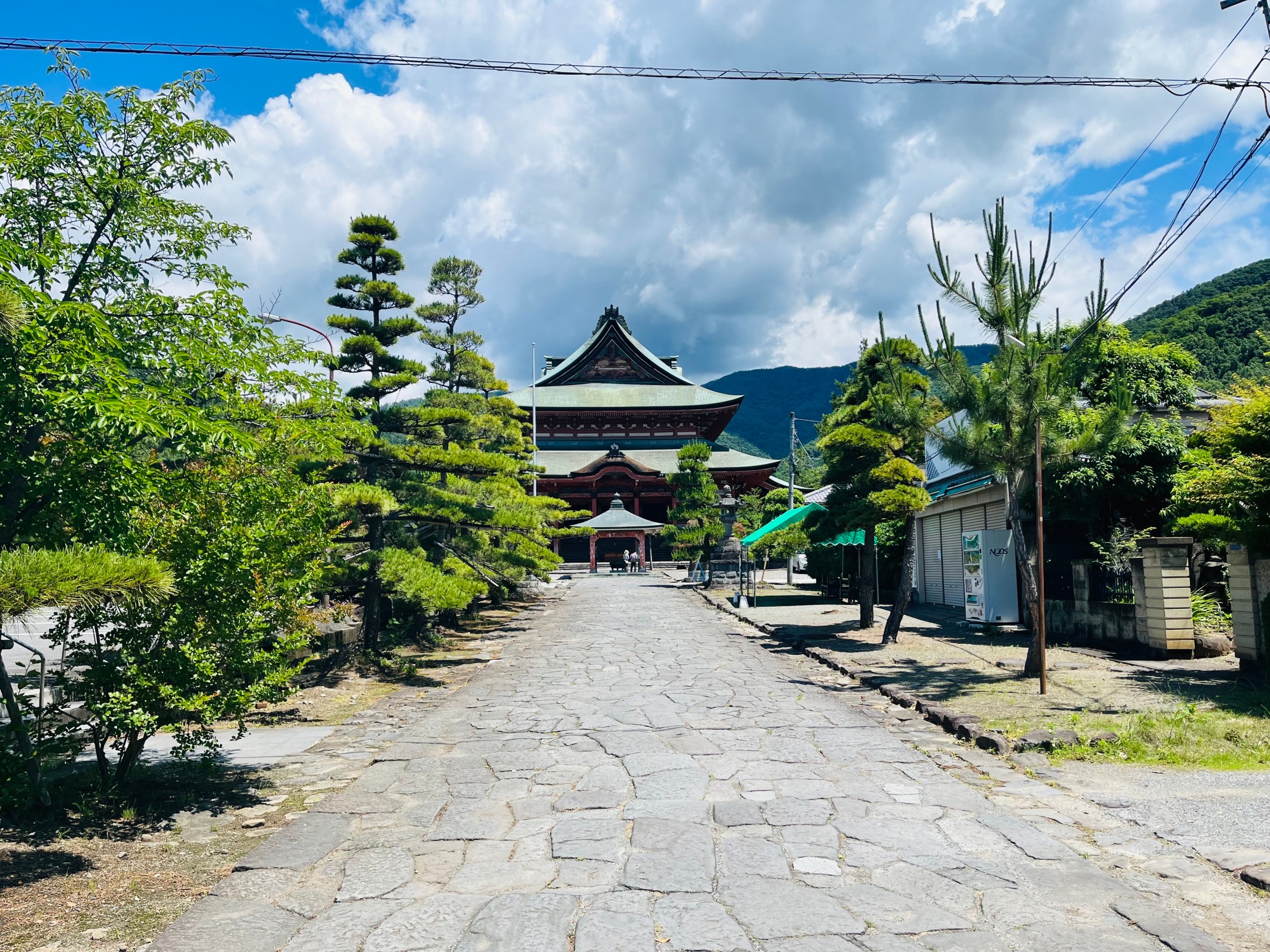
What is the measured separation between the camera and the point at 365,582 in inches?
448

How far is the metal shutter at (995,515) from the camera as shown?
1597 cm

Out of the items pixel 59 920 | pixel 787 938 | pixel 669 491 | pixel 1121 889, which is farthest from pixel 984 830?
pixel 669 491

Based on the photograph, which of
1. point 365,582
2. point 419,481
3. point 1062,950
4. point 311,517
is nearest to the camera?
point 1062,950

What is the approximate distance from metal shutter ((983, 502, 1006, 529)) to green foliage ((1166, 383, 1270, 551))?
5.84m

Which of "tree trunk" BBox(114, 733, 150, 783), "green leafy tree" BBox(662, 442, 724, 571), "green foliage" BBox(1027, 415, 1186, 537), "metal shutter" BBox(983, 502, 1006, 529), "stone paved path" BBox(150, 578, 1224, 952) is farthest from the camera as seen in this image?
"green leafy tree" BBox(662, 442, 724, 571)

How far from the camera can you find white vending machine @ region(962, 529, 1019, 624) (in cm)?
1433

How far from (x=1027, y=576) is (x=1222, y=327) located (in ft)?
126

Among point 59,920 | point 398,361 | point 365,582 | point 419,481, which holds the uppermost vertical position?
point 398,361

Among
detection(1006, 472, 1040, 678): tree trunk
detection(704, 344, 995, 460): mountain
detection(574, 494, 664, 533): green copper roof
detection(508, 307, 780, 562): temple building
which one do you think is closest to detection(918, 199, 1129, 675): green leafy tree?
detection(1006, 472, 1040, 678): tree trunk

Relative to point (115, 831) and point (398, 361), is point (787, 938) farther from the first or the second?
Answer: point (398, 361)

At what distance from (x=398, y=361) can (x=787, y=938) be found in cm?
977

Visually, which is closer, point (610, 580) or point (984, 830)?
point (984, 830)

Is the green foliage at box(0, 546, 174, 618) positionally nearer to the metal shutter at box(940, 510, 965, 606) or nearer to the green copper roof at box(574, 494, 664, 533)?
the metal shutter at box(940, 510, 965, 606)

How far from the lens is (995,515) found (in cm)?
1645
